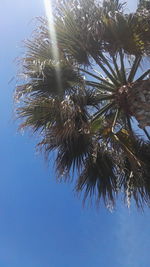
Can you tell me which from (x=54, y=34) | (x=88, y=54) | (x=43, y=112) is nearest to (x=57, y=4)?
(x=54, y=34)

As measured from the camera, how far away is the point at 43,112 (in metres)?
5.77

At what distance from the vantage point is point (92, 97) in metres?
6.35

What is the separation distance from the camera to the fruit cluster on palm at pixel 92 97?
5363 mm

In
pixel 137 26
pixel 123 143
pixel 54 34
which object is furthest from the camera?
pixel 123 143

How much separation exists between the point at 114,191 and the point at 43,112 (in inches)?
79.2

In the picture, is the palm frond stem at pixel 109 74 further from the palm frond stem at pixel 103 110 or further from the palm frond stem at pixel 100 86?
the palm frond stem at pixel 103 110

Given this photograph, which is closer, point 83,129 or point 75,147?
point 83,129

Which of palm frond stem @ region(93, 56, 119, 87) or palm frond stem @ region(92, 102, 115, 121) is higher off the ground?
palm frond stem @ region(93, 56, 119, 87)

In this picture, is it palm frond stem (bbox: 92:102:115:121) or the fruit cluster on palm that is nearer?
the fruit cluster on palm

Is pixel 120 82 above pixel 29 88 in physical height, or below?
above

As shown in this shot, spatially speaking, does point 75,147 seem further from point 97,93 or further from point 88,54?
point 88,54

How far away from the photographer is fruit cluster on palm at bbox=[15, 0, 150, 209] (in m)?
5.36

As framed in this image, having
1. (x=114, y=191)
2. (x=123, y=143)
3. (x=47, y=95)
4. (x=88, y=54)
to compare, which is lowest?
(x=114, y=191)

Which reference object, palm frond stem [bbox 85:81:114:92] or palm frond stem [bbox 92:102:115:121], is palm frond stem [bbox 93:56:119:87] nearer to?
palm frond stem [bbox 85:81:114:92]
